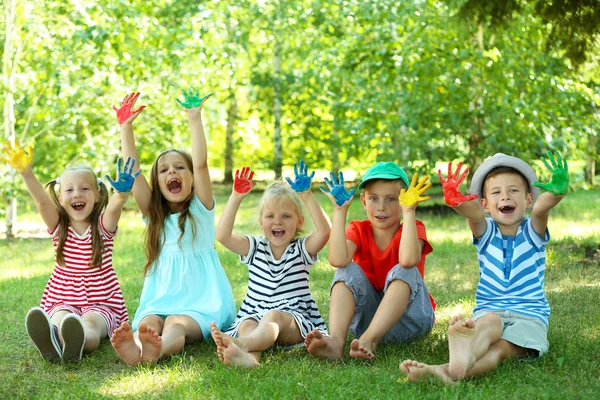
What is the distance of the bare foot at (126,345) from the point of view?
322 centimetres

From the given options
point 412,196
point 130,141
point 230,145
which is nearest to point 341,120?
point 230,145

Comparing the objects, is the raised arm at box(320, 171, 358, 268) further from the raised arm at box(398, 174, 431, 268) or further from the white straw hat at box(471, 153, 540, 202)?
the white straw hat at box(471, 153, 540, 202)

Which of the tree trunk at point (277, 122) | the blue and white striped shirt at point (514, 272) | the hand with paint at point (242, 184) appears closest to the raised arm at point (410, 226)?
the blue and white striped shirt at point (514, 272)

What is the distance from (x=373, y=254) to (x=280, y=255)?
1.57 feet

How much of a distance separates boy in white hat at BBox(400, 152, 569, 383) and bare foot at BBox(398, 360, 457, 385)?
0.69 ft

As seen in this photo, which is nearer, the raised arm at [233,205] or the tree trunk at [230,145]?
the raised arm at [233,205]

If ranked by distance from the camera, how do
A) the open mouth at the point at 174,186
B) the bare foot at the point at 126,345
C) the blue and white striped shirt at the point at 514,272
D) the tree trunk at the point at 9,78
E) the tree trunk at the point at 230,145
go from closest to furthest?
1. the bare foot at the point at 126,345
2. the blue and white striped shirt at the point at 514,272
3. the open mouth at the point at 174,186
4. the tree trunk at the point at 9,78
5. the tree trunk at the point at 230,145

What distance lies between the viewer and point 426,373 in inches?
115

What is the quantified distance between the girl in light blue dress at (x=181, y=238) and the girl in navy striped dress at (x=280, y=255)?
249 mm

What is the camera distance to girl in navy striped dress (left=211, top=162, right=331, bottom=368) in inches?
140

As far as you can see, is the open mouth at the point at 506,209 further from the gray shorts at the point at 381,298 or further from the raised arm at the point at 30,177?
the raised arm at the point at 30,177

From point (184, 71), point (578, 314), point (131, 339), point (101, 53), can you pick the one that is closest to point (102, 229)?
point (131, 339)

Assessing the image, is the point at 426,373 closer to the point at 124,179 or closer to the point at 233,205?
the point at 233,205

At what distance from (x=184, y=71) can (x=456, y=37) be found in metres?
3.23
